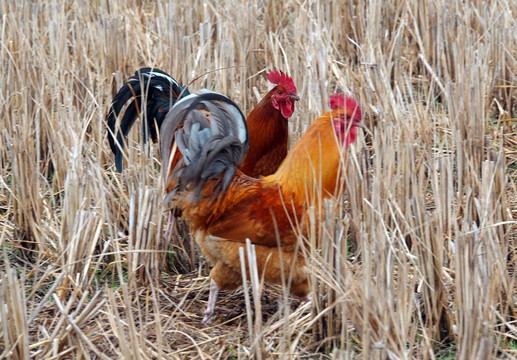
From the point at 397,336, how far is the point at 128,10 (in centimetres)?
404

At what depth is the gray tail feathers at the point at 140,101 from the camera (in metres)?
3.67

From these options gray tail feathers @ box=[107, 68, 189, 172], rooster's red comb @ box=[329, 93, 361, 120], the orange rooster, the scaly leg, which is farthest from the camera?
gray tail feathers @ box=[107, 68, 189, 172]

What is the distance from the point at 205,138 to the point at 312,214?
0.69m

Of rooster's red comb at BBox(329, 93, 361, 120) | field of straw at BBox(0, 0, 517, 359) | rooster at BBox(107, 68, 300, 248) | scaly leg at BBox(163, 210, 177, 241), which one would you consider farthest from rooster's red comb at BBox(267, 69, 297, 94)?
scaly leg at BBox(163, 210, 177, 241)

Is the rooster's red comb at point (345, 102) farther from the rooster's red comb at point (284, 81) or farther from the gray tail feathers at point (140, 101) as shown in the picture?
the gray tail feathers at point (140, 101)

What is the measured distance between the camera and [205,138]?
2.99 m

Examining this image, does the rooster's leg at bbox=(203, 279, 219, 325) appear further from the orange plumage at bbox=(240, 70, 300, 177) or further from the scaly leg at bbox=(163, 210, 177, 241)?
the orange plumage at bbox=(240, 70, 300, 177)

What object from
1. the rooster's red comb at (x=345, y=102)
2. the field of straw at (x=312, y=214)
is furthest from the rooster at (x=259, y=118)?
the rooster's red comb at (x=345, y=102)

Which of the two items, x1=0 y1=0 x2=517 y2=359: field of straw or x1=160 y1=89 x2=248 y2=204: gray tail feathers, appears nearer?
x1=0 y1=0 x2=517 y2=359: field of straw

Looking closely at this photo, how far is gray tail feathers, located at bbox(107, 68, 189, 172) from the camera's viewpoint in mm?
3670

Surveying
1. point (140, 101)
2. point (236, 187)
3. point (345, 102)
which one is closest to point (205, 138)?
point (236, 187)

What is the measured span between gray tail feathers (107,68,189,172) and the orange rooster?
25.1 inches

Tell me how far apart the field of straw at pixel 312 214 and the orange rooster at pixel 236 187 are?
0.13 m

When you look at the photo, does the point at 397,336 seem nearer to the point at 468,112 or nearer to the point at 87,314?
the point at 87,314
